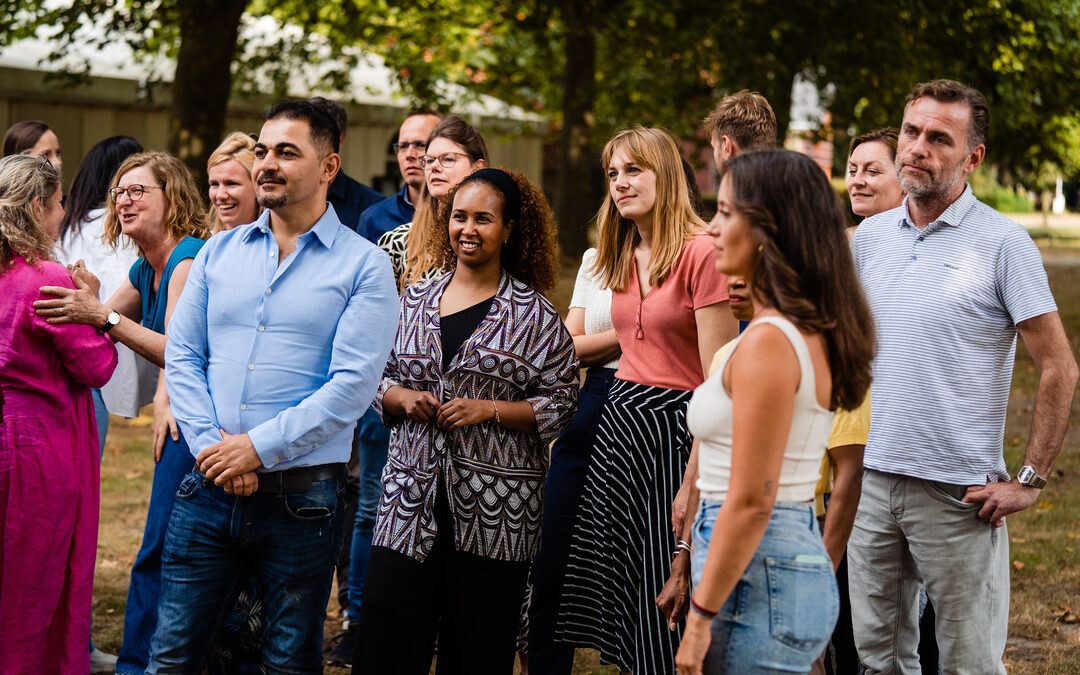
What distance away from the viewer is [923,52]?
16078mm

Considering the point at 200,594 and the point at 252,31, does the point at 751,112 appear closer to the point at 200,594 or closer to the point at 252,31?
the point at 200,594

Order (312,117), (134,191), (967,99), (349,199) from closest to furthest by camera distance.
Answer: (967,99), (312,117), (134,191), (349,199)

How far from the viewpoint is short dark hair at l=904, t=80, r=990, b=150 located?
378 cm

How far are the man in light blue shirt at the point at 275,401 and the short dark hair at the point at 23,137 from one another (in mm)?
2525

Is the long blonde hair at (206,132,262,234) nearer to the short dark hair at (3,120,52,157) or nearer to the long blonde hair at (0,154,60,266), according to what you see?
the long blonde hair at (0,154,60,266)

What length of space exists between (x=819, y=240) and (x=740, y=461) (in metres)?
0.57

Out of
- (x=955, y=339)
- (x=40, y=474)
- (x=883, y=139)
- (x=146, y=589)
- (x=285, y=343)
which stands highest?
(x=883, y=139)

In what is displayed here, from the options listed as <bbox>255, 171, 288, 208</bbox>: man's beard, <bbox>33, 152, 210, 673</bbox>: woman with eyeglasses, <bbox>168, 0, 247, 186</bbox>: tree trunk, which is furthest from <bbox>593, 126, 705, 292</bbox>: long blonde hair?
<bbox>168, 0, 247, 186</bbox>: tree trunk

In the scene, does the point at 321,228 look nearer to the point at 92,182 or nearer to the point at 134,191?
the point at 134,191

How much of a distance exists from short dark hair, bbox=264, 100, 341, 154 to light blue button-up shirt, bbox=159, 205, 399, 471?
280mm

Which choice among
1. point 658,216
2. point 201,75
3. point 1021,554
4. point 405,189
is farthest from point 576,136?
point 658,216

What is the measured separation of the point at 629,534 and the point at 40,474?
7.30 ft

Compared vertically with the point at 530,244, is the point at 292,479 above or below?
below

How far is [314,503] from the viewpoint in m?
3.77
